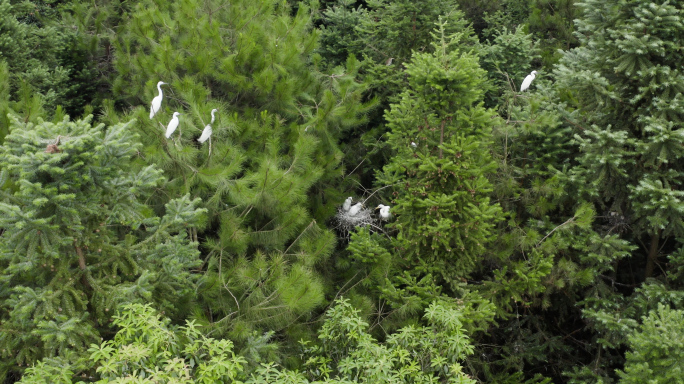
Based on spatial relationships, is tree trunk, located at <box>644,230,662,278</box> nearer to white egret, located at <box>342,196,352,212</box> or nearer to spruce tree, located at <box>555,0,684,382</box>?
spruce tree, located at <box>555,0,684,382</box>

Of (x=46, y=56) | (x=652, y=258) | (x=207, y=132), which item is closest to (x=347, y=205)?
(x=207, y=132)

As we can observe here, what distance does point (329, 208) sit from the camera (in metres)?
5.62

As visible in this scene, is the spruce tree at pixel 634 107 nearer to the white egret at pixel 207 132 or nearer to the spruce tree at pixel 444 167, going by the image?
the spruce tree at pixel 444 167

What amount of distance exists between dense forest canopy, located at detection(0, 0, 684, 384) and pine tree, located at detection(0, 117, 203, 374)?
17 millimetres

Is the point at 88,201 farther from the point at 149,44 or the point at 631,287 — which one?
the point at 631,287

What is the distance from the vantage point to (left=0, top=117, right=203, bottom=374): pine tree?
2650 millimetres

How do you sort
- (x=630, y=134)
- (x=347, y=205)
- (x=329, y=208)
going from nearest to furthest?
(x=630, y=134) → (x=329, y=208) → (x=347, y=205)

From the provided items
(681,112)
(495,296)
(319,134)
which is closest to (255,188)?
(319,134)

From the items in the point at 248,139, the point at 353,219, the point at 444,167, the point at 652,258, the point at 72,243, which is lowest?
the point at 353,219

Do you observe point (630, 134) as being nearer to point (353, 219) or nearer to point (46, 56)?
point (353, 219)

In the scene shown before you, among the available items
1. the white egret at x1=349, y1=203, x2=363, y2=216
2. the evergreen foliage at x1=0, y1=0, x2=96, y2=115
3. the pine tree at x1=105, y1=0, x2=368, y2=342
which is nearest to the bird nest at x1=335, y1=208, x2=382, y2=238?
the white egret at x1=349, y1=203, x2=363, y2=216

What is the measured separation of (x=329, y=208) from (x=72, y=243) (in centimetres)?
297

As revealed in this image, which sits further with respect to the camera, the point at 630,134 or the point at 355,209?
the point at 355,209

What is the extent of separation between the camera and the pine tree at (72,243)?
2.65m
